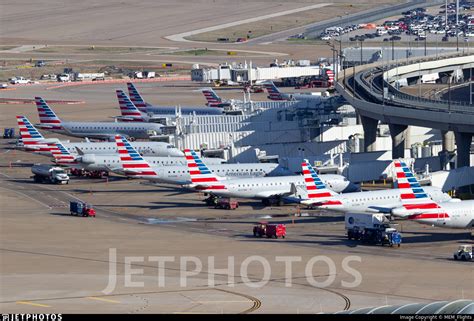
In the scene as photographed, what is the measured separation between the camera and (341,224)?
106 meters

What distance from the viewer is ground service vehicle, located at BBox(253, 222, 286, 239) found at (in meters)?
99.4

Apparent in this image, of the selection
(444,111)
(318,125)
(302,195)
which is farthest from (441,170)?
(318,125)

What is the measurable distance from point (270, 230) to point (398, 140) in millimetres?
41047

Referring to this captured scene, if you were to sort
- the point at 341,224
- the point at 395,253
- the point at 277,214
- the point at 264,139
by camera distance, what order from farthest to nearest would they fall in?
the point at 264,139, the point at 277,214, the point at 341,224, the point at 395,253

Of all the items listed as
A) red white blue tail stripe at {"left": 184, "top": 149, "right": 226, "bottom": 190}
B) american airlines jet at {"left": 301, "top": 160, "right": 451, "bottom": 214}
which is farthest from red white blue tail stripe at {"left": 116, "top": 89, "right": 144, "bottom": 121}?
american airlines jet at {"left": 301, "top": 160, "right": 451, "bottom": 214}

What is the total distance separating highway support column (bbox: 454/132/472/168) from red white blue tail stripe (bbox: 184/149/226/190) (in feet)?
80.6

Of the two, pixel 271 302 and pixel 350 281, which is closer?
pixel 271 302

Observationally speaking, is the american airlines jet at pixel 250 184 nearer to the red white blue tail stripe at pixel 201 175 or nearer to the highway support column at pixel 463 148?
the red white blue tail stripe at pixel 201 175

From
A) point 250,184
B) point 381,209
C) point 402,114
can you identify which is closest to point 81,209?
point 250,184

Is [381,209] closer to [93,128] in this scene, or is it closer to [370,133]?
[370,133]

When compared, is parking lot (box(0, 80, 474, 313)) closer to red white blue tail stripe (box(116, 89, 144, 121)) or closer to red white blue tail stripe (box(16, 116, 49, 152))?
red white blue tail stripe (box(16, 116, 49, 152))

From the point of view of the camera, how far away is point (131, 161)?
4924 inches

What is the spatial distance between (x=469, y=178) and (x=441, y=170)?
970 cm

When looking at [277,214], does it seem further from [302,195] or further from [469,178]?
[469,178]
